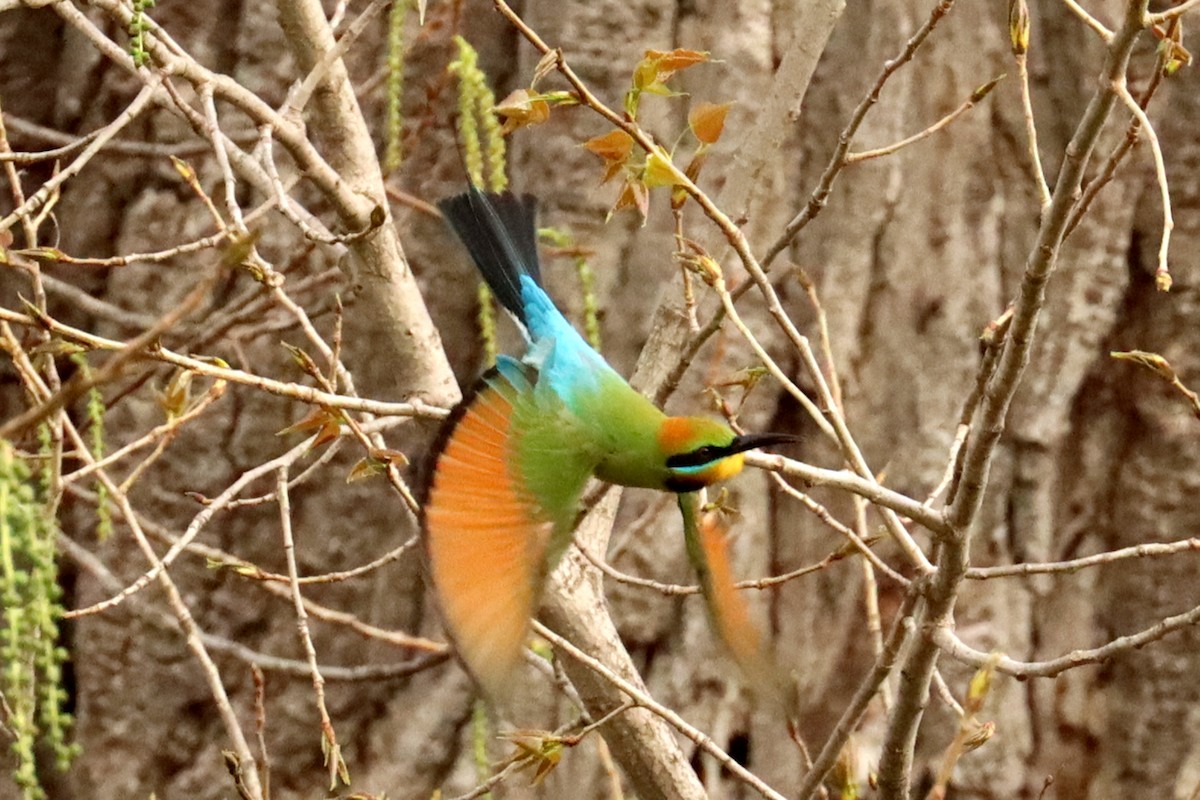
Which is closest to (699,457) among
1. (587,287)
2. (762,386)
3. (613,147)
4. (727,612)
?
(727,612)

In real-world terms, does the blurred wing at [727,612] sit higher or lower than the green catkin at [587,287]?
lower

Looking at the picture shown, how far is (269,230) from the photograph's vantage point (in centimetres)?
188

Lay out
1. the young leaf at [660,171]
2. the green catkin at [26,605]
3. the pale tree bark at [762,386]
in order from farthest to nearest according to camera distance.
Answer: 1. the pale tree bark at [762,386]
2. the green catkin at [26,605]
3. the young leaf at [660,171]

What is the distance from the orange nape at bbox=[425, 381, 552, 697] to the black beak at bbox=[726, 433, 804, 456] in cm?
17

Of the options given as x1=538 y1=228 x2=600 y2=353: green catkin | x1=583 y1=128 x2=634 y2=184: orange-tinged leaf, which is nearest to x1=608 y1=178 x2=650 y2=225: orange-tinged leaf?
x1=583 y1=128 x2=634 y2=184: orange-tinged leaf

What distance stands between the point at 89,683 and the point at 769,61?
1.35 m

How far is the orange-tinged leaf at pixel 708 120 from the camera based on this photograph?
0.95 metres

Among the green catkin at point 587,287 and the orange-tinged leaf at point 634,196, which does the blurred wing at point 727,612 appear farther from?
the green catkin at point 587,287

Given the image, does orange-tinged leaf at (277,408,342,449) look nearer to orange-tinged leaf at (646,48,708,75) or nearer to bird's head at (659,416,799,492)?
bird's head at (659,416,799,492)

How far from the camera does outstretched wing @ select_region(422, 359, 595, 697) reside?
0.97m

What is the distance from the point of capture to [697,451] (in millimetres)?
1048

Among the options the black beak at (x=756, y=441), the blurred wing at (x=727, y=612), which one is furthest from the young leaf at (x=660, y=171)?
the blurred wing at (x=727, y=612)

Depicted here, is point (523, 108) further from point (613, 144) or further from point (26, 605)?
point (26, 605)

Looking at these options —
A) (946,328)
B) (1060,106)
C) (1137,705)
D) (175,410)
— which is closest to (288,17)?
(175,410)
